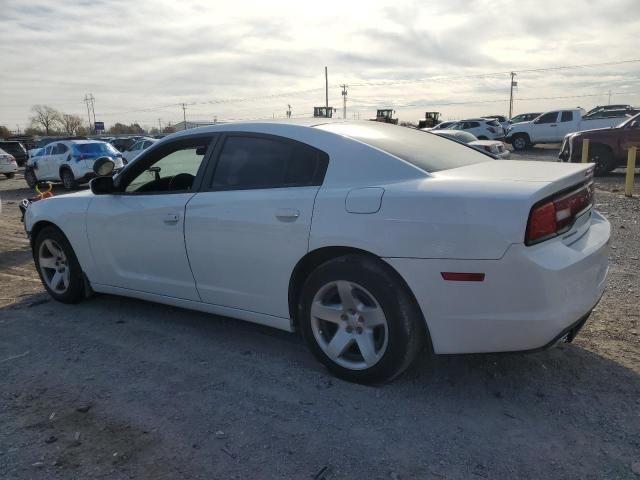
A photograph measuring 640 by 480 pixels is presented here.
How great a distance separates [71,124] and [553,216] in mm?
111711

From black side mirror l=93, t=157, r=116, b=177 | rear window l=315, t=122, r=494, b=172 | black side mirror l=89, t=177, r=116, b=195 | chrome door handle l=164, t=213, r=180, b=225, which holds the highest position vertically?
rear window l=315, t=122, r=494, b=172

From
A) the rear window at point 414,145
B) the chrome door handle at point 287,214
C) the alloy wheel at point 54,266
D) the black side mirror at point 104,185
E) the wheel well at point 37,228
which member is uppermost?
the rear window at point 414,145

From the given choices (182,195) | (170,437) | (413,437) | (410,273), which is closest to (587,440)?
(413,437)

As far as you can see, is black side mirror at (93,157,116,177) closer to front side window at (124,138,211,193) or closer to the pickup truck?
front side window at (124,138,211,193)

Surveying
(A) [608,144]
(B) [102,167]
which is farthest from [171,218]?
(A) [608,144]

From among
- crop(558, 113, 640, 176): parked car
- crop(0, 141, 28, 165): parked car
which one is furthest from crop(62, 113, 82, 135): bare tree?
crop(558, 113, 640, 176): parked car

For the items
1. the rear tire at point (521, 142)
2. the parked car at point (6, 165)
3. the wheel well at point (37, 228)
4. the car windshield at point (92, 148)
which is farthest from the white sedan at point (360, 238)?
the rear tire at point (521, 142)

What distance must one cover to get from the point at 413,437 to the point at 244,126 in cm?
230

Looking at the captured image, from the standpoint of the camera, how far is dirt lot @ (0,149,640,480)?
2.46 meters

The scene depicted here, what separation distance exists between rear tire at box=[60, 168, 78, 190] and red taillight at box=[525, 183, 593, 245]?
53.6 feet

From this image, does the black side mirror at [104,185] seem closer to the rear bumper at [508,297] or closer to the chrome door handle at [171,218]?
the chrome door handle at [171,218]

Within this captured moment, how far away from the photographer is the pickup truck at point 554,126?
2512 cm

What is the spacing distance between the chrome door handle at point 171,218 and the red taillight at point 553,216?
2.35 m

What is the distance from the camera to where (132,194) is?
424cm
